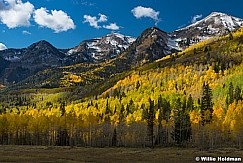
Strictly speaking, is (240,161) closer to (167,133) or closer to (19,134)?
(167,133)

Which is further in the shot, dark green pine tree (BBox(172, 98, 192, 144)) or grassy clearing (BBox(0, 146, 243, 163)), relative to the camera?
dark green pine tree (BBox(172, 98, 192, 144))

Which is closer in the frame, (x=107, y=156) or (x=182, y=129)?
(x=107, y=156)

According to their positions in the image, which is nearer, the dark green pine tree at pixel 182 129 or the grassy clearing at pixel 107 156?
the grassy clearing at pixel 107 156

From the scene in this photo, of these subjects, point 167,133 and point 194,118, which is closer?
point 167,133

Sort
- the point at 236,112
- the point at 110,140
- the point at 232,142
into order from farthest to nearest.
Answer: the point at 110,140, the point at 236,112, the point at 232,142

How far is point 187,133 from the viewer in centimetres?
14000

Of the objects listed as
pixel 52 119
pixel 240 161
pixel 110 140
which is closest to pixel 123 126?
pixel 110 140

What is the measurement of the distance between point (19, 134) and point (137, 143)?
211 ft

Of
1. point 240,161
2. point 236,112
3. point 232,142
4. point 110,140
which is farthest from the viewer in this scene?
point 110,140

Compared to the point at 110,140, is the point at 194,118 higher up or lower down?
higher up

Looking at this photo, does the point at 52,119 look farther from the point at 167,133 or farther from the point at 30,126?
the point at 167,133

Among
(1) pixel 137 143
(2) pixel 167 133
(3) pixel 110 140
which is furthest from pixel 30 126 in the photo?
(2) pixel 167 133

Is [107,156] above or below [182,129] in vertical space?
below

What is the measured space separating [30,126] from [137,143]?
5440 cm
